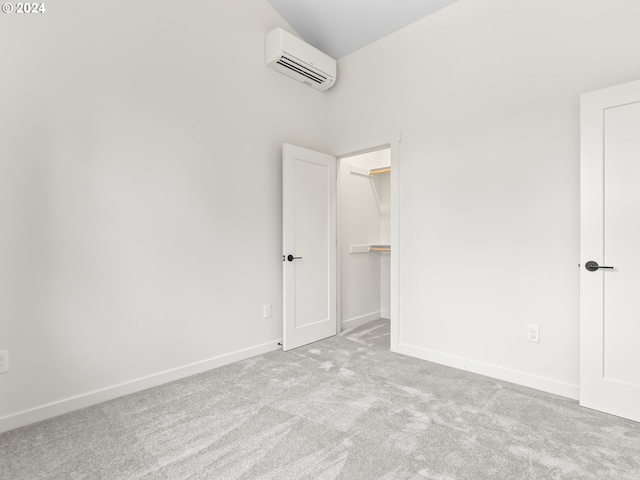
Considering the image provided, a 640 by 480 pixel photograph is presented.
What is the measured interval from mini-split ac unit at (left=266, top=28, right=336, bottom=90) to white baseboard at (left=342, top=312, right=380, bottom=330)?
2.74 m

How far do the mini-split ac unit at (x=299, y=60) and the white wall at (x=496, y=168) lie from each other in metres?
0.56

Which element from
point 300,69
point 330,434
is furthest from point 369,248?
point 330,434

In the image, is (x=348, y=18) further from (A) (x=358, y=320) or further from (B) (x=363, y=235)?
(A) (x=358, y=320)

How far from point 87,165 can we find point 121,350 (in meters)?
1.28

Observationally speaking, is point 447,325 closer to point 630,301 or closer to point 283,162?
point 630,301

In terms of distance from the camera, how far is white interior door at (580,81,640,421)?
1932mm

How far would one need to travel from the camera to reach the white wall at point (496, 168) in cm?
221

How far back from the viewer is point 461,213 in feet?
8.95

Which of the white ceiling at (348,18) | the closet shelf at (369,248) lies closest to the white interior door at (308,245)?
the closet shelf at (369,248)

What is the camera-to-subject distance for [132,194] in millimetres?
2334

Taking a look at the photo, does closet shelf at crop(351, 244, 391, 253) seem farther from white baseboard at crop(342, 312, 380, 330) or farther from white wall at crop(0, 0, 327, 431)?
white wall at crop(0, 0, 327, 431)

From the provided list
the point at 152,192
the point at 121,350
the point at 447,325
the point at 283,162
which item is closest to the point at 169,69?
the point at 152,192

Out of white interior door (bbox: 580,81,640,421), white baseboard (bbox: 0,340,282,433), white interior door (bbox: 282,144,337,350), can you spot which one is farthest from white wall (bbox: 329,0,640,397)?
white baseboard (bbox: 0,340,282,433)

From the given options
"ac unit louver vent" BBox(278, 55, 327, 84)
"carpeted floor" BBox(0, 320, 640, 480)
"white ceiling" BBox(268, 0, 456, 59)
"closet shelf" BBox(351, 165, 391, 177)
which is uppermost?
"white ceiling" BBox(268, 0, 456, 59)
